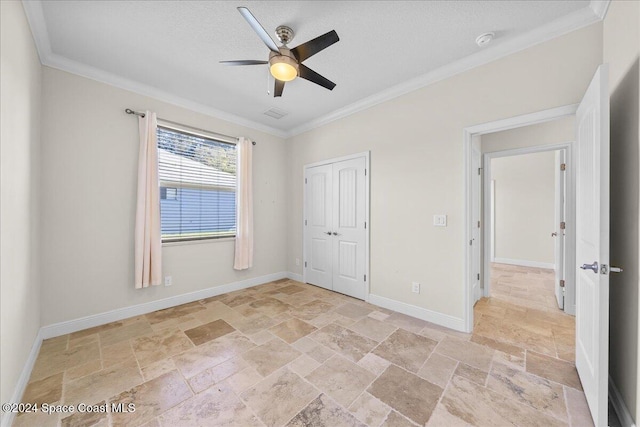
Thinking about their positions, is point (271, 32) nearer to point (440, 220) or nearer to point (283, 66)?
point (283, 66)

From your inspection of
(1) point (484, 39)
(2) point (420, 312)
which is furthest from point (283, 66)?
(2) point (420, 312)

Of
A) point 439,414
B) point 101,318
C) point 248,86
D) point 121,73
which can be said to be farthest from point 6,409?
point 248,86

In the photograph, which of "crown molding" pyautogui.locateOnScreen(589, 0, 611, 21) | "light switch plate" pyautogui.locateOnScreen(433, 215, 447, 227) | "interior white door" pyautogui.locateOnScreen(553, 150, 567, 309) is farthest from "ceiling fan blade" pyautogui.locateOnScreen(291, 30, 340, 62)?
"interior white door" pyautogui.locateOnScreen(553, 150, 567, 309)

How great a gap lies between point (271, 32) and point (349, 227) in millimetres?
2547

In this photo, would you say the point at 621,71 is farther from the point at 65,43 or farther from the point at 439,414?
the point at 65,43

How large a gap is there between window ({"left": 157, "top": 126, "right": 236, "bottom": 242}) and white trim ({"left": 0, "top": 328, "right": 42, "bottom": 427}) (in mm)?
1457

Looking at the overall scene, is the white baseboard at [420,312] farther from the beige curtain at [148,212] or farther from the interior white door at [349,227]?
the beige curtain at [148,212]

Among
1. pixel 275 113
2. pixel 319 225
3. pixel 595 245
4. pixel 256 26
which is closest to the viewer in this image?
pixel 595 245

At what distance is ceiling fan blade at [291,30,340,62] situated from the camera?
1723 millimetres

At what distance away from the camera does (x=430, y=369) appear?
1953mm

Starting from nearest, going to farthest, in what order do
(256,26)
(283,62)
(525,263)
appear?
(256,26) → (283,62) → (525,263)

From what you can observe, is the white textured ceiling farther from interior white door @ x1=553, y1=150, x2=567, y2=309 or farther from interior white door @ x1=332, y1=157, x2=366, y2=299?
interior white door @ x1=553, y1=150, x2=567, y2=309

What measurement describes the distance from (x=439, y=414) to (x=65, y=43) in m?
4.27

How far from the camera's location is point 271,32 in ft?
7.04
